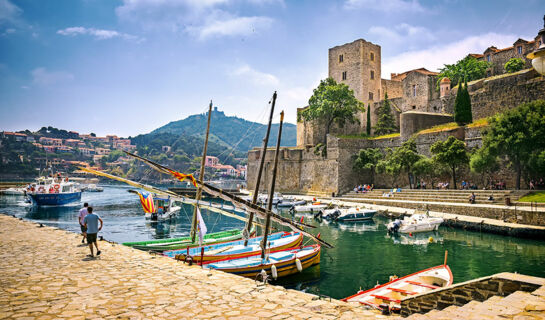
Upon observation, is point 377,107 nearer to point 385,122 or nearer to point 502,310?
point 385,122

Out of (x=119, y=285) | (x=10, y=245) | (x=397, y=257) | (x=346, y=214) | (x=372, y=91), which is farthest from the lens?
(x=372, y=91)

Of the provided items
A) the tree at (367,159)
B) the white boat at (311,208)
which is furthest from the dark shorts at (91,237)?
the tree at (367,159)


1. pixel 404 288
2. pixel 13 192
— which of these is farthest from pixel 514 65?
pixel 13 192

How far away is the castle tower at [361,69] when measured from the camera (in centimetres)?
5522

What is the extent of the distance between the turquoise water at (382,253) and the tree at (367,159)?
13.8 meters

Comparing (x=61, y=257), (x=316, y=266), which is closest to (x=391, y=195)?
(x=316, y=266)

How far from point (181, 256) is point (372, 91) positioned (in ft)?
162

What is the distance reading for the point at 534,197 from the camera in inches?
968

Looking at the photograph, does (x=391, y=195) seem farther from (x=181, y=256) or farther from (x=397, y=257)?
(x=181, y=256)

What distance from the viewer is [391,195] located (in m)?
35.6

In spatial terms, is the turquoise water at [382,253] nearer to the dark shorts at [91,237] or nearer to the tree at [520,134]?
the dark shorts at [91,237]

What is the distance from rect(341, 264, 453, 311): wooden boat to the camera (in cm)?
982

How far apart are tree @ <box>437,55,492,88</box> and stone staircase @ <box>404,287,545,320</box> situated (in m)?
47.8

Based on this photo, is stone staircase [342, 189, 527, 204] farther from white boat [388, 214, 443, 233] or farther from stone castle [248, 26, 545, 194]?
white boat [388, 214, 443, 233]
